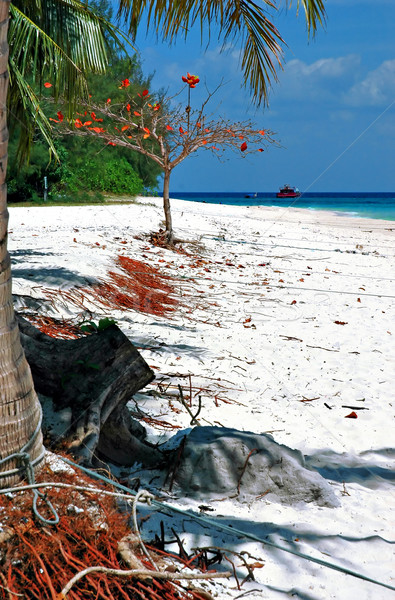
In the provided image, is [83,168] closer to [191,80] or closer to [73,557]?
[191,80]


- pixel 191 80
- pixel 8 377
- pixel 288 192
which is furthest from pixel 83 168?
pixel 288 192

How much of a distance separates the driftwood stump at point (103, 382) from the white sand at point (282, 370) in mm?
403

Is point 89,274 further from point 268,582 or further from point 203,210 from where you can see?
point 203,210

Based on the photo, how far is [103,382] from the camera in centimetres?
262

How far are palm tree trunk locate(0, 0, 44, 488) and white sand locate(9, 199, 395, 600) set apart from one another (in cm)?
69

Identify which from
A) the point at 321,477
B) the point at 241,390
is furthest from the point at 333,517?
the point at 241,390

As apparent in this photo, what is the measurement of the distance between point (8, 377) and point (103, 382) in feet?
2.74

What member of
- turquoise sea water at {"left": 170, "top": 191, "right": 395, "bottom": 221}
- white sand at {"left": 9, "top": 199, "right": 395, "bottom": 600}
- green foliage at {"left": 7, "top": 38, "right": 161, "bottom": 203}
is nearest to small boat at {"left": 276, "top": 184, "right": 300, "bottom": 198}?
turquoise sea water at {"left": 170, "top": 191, "right": 395, "bottom": 221}

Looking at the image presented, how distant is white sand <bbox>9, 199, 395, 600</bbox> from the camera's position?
2.23 metres

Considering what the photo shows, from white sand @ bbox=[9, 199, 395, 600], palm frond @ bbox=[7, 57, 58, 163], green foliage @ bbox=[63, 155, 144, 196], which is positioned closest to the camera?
white sand @ bbox=[9, 199, 395, 600]

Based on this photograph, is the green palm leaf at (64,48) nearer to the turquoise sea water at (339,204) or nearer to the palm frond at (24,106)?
the palm frond at (24,106)

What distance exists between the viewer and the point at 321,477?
2.71m

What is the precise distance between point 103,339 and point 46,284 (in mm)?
3126

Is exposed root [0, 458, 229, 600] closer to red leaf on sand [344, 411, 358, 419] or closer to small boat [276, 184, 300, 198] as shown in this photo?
red leaf on sand [344, 411, 358, 419]
